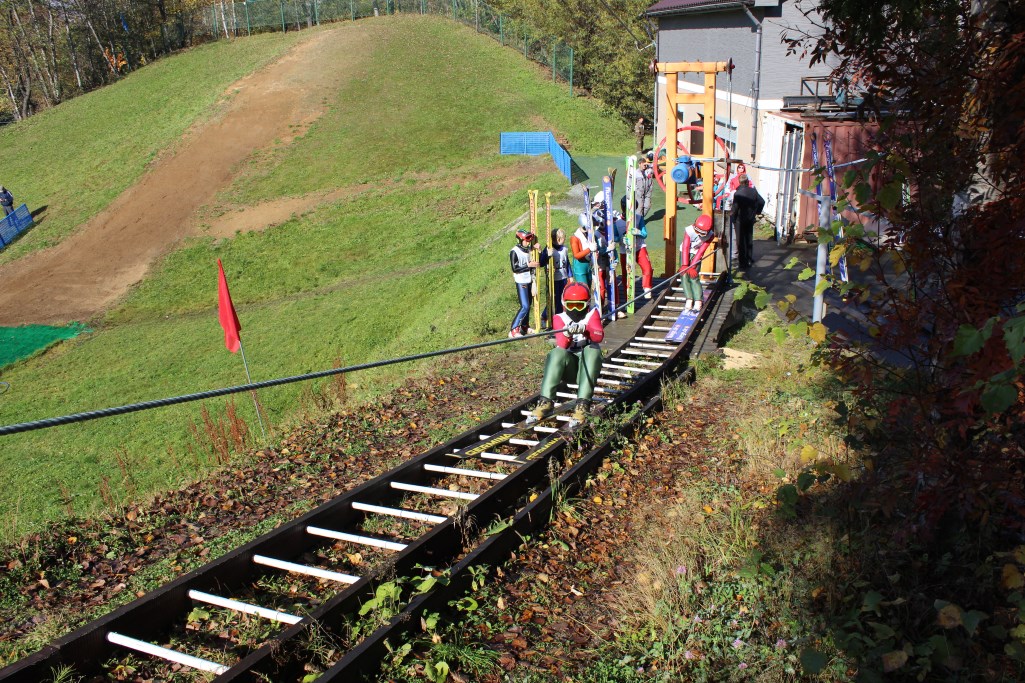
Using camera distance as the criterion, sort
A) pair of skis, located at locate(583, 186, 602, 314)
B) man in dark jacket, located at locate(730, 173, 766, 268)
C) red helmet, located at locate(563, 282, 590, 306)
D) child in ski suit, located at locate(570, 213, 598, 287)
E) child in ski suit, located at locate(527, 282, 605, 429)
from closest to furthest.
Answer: red helmet, located at locate(563, 282, 590, 306), child in ski suit, located at locate(527, 282, 605, 429), pair of skis, located at locate(583, 186, 602, 314), child in ski suit, located at locate(570, 213, 598, 287), man in dark jacket, located at locate(730, 173, 766, 268)

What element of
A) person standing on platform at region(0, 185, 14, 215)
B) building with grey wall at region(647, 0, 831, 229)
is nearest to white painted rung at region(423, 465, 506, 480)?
building with grey wall at region(647, 0, 831, 229)

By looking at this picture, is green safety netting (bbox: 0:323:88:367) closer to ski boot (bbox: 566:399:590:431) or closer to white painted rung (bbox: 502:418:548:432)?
white painted rung (bbox: 502:418:548:432)

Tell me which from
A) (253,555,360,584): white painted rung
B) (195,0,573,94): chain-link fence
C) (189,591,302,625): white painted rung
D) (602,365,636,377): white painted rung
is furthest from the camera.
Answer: (195,0,573,94): chain-link fence

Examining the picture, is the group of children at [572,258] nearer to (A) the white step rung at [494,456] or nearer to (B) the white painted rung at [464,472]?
(A) the white step rung at [494,456]

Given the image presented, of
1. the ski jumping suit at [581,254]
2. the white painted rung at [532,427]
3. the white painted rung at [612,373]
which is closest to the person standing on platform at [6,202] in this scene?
the ski jumping suit at [581,254]

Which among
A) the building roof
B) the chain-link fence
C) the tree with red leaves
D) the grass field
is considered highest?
the chain-link fence

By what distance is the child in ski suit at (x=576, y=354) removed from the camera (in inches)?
357

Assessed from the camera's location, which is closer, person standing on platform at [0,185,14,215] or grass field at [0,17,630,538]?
grass field at [0,17,630,538]

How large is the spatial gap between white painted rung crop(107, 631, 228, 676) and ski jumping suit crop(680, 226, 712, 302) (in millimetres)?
10262

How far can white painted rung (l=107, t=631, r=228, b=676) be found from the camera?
4980 mm

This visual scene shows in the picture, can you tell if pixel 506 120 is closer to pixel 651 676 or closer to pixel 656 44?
pixel 656 44

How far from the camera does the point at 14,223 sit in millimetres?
33156

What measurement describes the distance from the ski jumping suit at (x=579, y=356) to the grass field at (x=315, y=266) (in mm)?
4488

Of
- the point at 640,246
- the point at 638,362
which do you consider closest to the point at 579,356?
the point at 638,362
